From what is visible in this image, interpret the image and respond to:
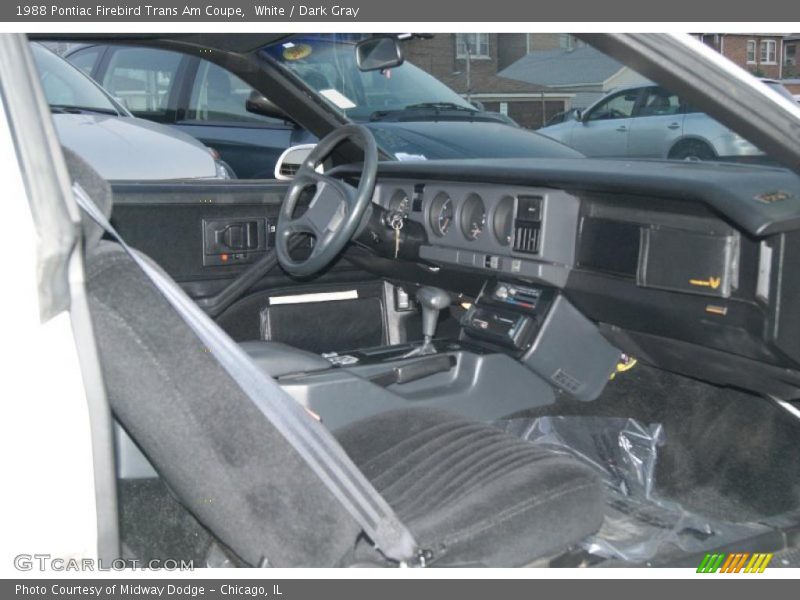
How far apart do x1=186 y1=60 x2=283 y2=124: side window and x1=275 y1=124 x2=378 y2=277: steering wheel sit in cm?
137

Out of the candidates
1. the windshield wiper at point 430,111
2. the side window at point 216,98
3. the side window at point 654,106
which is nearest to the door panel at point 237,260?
the windshield wiper at point 430,111

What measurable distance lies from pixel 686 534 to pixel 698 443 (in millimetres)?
585

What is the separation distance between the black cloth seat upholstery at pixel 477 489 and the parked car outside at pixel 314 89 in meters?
1.66

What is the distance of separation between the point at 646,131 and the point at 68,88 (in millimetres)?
2543

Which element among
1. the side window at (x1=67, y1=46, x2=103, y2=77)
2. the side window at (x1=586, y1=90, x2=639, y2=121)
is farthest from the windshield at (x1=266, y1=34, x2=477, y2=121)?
the side window at (x1=67, y1=46, x2=103, y2=77)

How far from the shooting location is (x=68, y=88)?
4.02 m

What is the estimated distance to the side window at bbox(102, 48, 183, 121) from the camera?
4445mm

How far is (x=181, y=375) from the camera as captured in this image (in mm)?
1324

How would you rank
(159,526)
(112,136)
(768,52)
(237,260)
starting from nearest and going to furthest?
(159,526)
(768,52)
(237,260)
(112,136)

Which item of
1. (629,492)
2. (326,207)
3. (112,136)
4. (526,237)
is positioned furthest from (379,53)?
(629,492)

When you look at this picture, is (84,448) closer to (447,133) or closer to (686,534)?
(686,534)

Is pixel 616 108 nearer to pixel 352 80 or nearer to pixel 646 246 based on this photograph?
pixel 352 80

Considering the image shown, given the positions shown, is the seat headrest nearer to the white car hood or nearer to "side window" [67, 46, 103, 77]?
the white car hood

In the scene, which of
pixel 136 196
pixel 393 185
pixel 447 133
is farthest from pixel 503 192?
pixel 136 196
